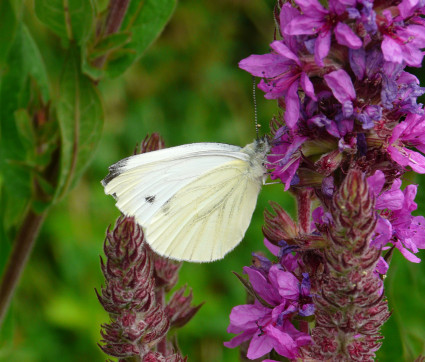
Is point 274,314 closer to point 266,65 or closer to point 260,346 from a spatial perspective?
Answer: point 260,346

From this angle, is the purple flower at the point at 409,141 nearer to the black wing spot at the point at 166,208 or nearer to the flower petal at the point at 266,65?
the flower petal at the point at 266,65

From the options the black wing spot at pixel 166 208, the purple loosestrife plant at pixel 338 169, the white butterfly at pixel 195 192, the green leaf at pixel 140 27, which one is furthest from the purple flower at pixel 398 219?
the green leaf at pixel 140 27

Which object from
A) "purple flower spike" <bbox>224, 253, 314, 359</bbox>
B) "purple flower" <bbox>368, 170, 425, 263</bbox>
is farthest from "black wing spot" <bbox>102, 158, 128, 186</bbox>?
"purple flower" <bbox>368, 170, 425, 263</bbox>

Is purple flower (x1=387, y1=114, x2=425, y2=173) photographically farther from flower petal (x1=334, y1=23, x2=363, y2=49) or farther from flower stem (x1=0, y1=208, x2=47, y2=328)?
flower stem (x1=0, y1=208, x2=47, y2=328)

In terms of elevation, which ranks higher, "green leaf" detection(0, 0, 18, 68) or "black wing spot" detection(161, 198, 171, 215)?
"green leaf" detection(0, 0, 18, 68)

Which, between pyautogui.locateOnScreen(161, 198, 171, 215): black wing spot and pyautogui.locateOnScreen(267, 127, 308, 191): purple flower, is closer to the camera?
pyautogui.locateOnScreen(267, 127, 308, 191): purple flower
